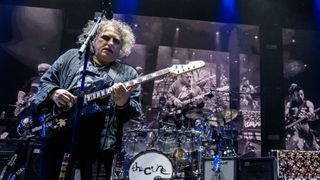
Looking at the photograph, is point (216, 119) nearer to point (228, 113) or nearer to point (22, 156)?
point (228, 113)

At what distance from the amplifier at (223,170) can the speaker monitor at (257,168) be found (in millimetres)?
110

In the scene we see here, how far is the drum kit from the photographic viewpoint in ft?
17.5

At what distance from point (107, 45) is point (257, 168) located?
134 inches

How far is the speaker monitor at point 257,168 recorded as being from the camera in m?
4.89

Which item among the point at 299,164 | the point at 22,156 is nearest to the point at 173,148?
the point at 299,164

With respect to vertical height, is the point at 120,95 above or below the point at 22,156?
above

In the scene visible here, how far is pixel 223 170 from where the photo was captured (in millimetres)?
5137

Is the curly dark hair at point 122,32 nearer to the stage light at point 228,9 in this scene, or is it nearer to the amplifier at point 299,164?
the amplifier at point 299,164

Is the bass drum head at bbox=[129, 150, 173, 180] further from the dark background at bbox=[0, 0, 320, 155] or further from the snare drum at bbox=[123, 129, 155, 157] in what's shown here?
the dark background at bbox=[0, 0, 320, 155]

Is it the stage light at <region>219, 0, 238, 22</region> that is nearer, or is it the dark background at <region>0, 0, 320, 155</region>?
the dark background at <region>0, 0, 320, 155</region>

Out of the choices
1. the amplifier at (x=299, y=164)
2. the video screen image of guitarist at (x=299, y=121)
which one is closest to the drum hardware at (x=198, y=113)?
the amplifier at (x=299, y=164)

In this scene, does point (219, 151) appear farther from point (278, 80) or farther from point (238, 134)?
point (278, 80)

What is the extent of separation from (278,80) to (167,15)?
287cm

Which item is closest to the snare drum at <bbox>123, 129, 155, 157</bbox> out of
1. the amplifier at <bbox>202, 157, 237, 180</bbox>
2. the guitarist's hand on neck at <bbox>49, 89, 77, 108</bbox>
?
the amplifier at <bbox>202, 157, 237, 180</bbox>
